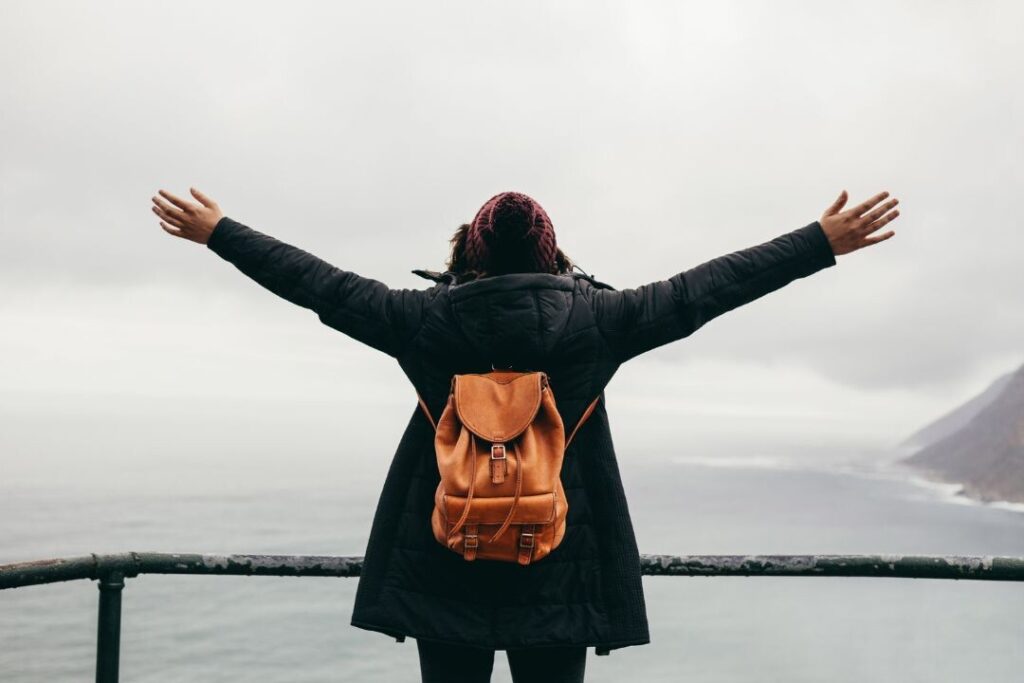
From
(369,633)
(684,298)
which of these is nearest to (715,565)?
(684,298)

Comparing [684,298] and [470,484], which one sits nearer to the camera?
[470,484]

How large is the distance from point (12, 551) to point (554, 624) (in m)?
169

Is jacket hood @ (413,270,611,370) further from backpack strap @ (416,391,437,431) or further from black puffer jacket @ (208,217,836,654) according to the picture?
backpack strap @ (416,391,437,431)

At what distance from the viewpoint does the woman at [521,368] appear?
2.25 metres

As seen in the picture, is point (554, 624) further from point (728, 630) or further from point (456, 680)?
point (728, 630)

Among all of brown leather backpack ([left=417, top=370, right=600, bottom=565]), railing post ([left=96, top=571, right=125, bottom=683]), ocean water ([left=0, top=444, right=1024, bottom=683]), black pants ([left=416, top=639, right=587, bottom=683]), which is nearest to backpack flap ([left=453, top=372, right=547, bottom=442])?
brown leather backpack ([left=417, top=370, right=600, bottom=565])

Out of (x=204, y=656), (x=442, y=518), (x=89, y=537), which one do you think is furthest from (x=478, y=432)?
(x=89, y=537)

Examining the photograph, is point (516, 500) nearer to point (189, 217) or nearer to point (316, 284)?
point (316, 284)

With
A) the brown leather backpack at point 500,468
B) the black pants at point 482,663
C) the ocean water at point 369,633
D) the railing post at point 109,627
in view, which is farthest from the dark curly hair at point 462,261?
the ocean water at point 369,633

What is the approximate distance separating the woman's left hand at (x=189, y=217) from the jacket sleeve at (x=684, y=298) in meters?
1.05

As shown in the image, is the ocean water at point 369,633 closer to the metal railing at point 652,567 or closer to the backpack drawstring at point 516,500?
the metal railing at point 652,567

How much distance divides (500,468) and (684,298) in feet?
2.07

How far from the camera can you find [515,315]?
2.20 meters

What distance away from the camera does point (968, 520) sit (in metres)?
190
